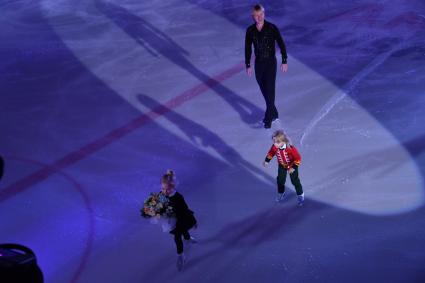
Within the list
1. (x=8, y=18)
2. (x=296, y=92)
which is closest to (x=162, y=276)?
(x=296, y=92)

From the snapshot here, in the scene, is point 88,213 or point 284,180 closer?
point 284,180

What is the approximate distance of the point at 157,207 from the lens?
4.97 metres

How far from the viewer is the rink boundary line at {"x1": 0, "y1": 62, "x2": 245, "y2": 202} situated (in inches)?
283

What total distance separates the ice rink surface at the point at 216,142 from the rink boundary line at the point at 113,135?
31mm

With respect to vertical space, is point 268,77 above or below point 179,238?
above

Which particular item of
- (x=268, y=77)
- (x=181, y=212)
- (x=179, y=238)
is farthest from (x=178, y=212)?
(x=268, y=77)

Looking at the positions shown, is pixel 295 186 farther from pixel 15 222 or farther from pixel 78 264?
pixel 15 222

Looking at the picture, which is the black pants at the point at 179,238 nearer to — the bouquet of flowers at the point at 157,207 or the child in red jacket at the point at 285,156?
the bouquet of flowers at the point at 157,207

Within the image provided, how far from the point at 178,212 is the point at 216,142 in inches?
97.5

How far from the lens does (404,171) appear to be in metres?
6.26

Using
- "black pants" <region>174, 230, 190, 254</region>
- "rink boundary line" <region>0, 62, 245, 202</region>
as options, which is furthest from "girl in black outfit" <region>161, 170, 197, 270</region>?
"rink boundary line" <region>0, 62, 245, 202</region>

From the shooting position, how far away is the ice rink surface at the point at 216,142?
216 inches

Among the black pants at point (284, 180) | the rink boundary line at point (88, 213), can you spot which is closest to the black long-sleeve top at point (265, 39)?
the black pants at point (284, 180)

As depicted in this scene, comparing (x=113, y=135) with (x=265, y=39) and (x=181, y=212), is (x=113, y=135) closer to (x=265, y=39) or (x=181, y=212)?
(x=265, y=39)
